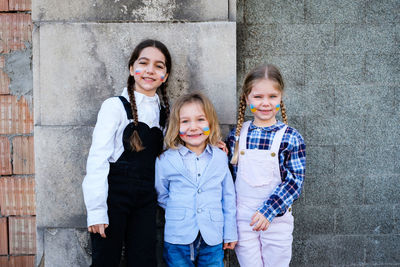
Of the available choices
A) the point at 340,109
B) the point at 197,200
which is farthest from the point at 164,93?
the point at 340,109

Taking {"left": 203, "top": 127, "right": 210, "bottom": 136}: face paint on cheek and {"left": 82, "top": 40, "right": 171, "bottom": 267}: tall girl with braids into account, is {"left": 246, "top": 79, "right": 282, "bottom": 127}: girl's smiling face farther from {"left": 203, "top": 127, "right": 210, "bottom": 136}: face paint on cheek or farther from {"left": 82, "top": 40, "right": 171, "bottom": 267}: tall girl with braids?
{"left": 82, "top": 40, "right": 171, "bottom": 267}: tall girl with braids

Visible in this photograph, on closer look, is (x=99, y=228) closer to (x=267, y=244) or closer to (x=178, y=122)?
(x=178, y=122)

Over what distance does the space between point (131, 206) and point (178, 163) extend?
1.28 ft

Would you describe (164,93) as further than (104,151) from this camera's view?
Yes

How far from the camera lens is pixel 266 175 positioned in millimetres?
1902

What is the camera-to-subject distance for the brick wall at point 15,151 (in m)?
2.56

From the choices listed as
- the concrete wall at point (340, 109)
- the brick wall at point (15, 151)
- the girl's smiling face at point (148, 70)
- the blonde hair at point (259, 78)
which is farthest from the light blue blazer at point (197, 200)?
the brick wall at point (15, 151)

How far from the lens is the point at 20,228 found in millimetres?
2660

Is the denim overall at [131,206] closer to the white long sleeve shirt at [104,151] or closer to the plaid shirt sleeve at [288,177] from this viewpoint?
the white long sleeve shirt at [104,151]

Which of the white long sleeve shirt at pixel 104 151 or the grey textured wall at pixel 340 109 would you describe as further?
the grey textured wall at pixel 340 109

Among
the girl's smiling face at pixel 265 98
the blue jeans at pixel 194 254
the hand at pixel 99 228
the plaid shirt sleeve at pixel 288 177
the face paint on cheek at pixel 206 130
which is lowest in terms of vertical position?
the blue jeans at pixel 194 254

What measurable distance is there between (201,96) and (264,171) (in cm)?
61

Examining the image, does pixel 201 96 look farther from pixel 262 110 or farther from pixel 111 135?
pixel 111 135

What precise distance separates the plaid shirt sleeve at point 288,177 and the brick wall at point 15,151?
199 centimetres
